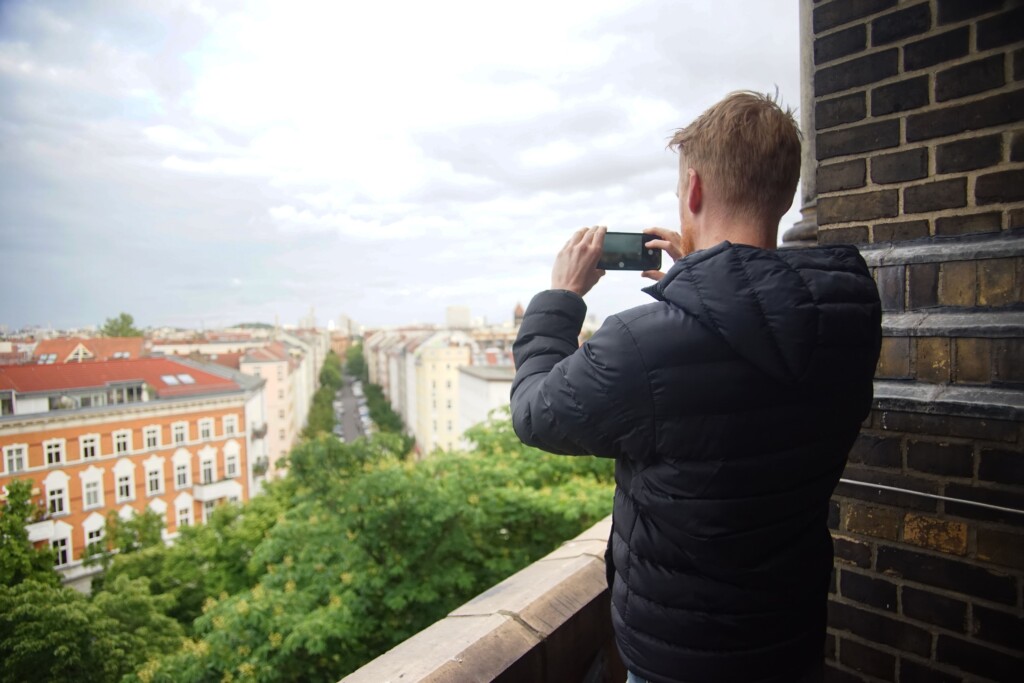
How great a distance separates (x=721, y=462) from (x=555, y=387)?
0.98ft

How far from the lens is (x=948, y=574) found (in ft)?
5.45

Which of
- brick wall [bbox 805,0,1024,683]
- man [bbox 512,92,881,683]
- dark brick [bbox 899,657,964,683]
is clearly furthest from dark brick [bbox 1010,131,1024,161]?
dark brick [bbox 899,657,964,683]

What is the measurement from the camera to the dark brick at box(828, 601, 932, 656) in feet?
5.64

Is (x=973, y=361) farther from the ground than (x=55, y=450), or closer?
farther from the ground

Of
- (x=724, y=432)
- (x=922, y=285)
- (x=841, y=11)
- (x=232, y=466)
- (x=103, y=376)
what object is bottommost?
(x=232, y=466)

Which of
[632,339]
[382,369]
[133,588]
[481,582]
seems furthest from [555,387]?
[382,369]

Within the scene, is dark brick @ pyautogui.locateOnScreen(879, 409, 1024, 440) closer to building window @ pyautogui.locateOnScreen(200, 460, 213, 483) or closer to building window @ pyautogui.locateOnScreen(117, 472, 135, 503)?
building window @ pyautogui.locateOnScreen(117, 472, 135, 503)

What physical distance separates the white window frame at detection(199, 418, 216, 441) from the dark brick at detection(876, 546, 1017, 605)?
8987 mm

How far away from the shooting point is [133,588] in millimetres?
8430

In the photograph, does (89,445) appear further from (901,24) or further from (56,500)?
(901,24)

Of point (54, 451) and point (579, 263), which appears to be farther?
point (54, 451)

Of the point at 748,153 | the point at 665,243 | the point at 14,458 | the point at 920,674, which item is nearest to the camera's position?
the point at 748,153

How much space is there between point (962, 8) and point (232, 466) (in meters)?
12.7

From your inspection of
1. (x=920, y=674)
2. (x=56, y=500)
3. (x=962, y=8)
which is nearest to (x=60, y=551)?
(x=56, y=500)
